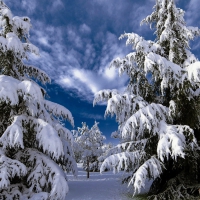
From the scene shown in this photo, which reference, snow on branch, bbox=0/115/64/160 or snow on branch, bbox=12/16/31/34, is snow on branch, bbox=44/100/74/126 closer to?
snow on branch, bbox=0/115/64/160

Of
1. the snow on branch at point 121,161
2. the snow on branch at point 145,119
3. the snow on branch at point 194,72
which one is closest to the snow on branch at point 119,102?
the snow on branch at point 145,119

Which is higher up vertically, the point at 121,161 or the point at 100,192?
the point at 121,161

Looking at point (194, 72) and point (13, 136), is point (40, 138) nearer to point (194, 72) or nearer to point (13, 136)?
point (13, 136)

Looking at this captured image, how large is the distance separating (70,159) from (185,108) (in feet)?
17.7

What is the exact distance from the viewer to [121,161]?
6.97 metres

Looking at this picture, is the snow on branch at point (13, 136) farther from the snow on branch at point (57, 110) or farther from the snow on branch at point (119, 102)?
the snow on branch at point (119, 102)

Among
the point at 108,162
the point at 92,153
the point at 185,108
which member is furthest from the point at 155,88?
the point at 92,153

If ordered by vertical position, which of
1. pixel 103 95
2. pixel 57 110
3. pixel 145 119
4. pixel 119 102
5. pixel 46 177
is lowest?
pixel 46 177

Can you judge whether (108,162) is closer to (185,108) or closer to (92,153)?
(185,108)

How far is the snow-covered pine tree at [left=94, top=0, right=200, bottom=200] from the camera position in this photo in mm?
6586

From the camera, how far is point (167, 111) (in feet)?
24.5

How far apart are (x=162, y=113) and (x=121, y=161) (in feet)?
7.63

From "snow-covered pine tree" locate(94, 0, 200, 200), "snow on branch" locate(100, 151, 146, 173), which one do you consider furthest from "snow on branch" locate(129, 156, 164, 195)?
"snow on branch" locate(100, 151, 146, 173)

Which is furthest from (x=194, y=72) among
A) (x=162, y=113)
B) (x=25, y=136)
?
(x=25, y=136)
